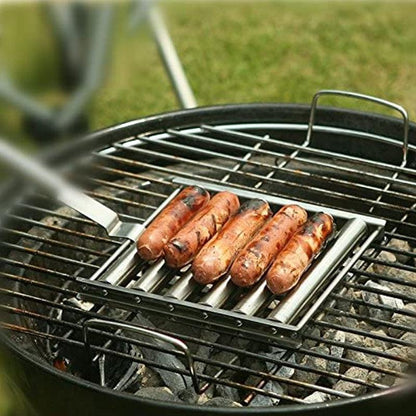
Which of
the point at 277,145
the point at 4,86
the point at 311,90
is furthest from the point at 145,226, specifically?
the point at 311,90

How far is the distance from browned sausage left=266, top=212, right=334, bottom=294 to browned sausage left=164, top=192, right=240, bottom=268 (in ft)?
0.58

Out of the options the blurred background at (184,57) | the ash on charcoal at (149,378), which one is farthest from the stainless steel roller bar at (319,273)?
the blurred background at (184,57)

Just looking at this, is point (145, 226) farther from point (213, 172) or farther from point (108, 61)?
point (108, 61)

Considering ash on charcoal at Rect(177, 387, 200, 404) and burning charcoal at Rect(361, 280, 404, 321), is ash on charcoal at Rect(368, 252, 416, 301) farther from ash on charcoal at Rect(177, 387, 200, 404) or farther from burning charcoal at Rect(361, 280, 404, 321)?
ash on charcoal at Rect(177, 387, 200, 404)

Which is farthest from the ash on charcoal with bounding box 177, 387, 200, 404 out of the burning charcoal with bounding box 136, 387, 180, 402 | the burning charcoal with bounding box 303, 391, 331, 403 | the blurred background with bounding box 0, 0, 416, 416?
the blurred background with bounding box 0, 0, 416, 416

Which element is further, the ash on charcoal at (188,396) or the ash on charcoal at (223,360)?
the ash on charcoal at (223,360)

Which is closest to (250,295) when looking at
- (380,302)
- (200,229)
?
(200,229)

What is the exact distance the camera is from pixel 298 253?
2.20 meters

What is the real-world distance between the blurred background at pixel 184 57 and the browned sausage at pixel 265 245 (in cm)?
102

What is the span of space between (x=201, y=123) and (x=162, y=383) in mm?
842

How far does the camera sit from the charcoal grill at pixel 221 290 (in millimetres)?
2047

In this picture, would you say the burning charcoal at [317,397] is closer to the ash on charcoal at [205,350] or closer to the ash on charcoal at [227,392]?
the ash on charcoal at [227,392]

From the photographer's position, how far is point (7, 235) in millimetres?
2562

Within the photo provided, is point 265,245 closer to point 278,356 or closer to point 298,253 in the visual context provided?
point 298,253
